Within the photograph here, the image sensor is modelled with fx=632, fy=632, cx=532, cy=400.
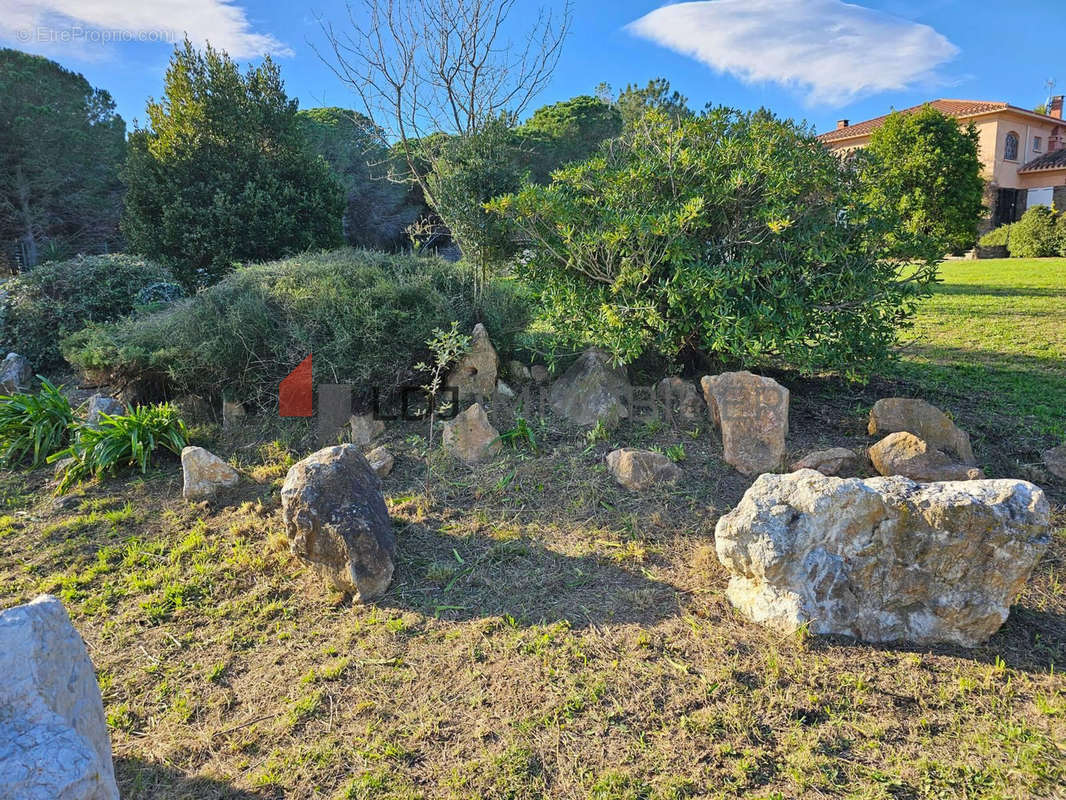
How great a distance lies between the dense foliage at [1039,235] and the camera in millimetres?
17344

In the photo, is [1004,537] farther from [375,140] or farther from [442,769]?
[375,140]

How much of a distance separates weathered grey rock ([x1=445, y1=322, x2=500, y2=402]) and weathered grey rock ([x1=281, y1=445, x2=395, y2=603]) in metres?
1.78

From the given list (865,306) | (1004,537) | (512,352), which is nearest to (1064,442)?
(865,306)

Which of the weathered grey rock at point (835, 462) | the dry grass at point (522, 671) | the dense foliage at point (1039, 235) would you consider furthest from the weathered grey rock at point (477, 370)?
the dense foliage at point (1039, 235)

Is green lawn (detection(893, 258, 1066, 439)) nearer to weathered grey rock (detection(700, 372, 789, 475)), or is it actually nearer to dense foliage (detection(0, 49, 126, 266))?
weathered grey rock (detection(700, 372, 789, 475))

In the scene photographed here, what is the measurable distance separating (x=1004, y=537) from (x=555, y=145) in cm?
2036

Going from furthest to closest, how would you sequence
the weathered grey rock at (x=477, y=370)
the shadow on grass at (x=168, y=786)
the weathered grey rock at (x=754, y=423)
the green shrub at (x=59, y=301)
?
the green shrub at (x=59, y=301), the weathered grey rock at (x=477, y=370), the weathered grey rock at (x=754, y=423), the shadow on grass at (x=168, y=786)

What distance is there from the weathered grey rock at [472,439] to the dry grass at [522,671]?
45 cm

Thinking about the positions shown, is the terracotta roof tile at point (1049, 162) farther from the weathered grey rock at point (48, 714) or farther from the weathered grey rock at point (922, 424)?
the weathered grey rock at point (48, 714)

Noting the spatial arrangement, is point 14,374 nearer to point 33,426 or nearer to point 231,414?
point 33,426

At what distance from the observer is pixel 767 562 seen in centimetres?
265

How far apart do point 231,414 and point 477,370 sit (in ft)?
6.53

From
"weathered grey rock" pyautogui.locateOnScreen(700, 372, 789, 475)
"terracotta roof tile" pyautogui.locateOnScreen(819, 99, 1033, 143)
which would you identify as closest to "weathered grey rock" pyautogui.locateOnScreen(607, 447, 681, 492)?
"weathered grey rock" pyautogui.locateOnScreen(700, 372, 789, 475)

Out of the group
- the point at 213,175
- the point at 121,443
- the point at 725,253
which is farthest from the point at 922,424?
the point at 213,175
